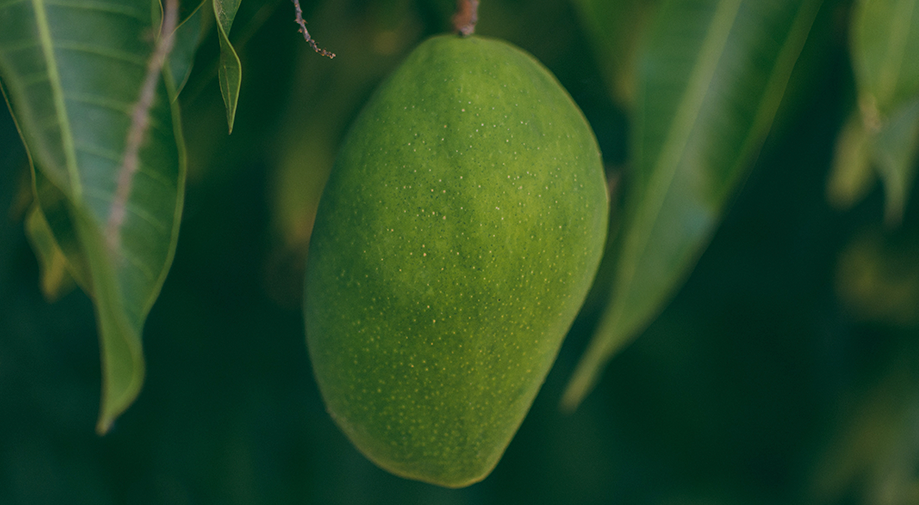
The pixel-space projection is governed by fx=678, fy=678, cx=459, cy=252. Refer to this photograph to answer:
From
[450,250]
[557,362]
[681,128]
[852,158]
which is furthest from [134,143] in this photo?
[557,362]

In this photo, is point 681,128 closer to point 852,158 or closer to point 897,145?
point 897,145

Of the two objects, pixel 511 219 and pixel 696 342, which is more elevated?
pixel 511 219

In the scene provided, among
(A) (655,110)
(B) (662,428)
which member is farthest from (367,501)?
(A) (655,110)

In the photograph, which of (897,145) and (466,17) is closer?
(466,17)

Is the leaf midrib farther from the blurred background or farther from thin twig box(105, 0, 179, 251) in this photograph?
thin twig box(105, 0, 179, 251)

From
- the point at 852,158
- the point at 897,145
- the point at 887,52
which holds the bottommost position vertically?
the point at 852,158

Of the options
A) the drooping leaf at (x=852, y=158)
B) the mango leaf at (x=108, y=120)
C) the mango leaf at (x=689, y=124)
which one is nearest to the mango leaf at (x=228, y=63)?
the mango leaf at (x=108, y=120)

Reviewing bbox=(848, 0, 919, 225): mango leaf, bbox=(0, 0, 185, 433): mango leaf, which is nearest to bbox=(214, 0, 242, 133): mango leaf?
bbox=(0, 0, 185, 433): mango leaf

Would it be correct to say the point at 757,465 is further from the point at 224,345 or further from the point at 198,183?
the point at 198,183
